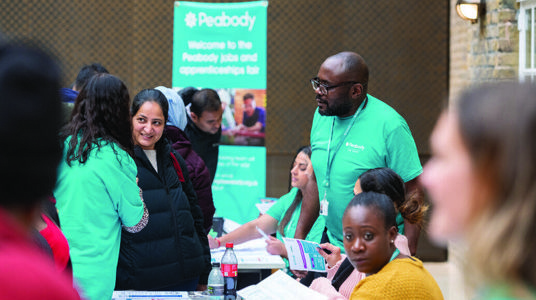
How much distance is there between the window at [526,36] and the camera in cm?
505

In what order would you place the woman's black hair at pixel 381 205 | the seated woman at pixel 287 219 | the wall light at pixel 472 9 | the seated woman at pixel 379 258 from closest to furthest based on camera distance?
the seated woman at pixel 379 258 → the woman's black hair at pixel 381 205 → the seated woman at pixel 287 219 → the wall light at pixel 472 9

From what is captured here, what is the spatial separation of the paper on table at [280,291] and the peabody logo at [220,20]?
3.53 m

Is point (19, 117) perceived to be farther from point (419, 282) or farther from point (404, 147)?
point (404, 147)

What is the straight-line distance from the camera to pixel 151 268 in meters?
2.99

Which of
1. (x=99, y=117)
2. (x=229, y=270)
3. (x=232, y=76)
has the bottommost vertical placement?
(x=229, y=270)

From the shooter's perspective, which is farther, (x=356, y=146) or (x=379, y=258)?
(x=356, y=146)

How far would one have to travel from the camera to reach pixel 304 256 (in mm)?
3271

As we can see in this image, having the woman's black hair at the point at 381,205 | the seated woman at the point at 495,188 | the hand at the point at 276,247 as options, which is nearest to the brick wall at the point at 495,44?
the hand at the point at 276,247

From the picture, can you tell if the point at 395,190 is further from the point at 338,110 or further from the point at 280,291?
the point at 338,110

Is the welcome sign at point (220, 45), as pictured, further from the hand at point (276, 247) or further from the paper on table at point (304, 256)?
the paper on table at point (304, 256)

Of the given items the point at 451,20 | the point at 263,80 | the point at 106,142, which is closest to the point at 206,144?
the point at 263,80

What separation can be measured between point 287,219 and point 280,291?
4.34 ft

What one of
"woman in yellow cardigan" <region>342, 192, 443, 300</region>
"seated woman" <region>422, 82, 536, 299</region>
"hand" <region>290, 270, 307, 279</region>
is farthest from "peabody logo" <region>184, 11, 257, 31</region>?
"seated woman" <region>422, 82, 536, 299</region>

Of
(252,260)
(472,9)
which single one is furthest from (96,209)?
(472,9)
